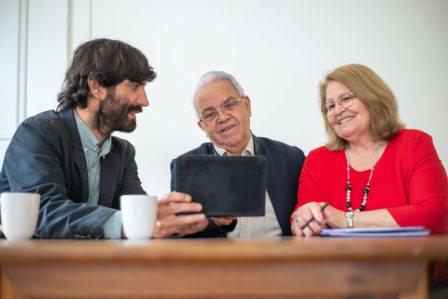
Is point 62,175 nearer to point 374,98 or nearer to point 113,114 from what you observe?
point 113,114

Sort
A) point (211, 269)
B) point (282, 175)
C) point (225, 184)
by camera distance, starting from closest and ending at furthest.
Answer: point (211, 269)
point (225, 184)
point (282, 175)

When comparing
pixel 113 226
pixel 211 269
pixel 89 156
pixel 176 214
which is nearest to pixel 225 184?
pixel 176 214

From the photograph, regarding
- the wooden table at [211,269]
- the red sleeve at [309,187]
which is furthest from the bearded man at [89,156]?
the red sleeve at [309,187]

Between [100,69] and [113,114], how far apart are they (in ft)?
0.60

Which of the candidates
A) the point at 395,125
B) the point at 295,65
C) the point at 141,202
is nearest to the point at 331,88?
the point at 395,125

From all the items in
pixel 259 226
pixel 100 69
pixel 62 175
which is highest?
pixel 100 69

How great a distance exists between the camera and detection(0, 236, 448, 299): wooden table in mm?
702

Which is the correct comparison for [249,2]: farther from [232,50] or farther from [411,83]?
[411,83]

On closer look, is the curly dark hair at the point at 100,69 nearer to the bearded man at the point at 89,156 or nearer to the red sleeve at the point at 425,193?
the bearded man at the point at 89,156

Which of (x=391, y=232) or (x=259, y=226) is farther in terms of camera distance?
(x=259, y=226)

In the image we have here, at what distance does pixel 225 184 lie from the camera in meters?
1.24

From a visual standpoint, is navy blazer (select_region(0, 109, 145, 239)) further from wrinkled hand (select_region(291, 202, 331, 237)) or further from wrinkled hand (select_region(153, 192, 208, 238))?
wrinkled hand (select_region(291, 202, 331, 237))

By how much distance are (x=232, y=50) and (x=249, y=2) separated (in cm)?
27

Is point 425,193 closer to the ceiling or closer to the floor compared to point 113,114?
closer to the floor
